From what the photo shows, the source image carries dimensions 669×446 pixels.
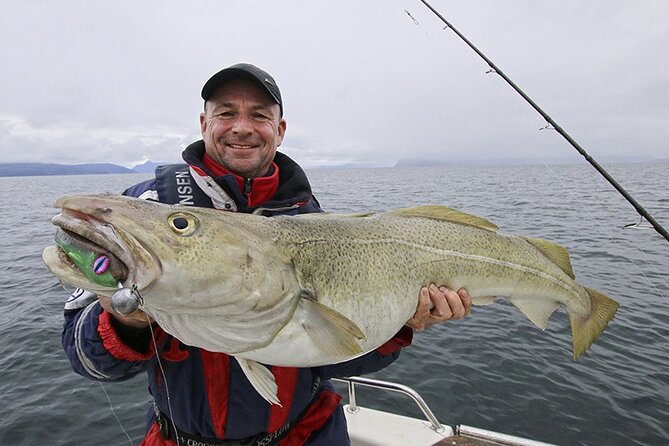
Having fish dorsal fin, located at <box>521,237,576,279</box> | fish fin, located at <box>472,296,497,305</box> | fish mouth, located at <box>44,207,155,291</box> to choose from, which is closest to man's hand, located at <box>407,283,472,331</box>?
fish fin, located at <box>472,296,497,305</box>

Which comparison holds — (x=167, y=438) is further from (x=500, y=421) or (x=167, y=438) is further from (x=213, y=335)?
(x=500, y=421)

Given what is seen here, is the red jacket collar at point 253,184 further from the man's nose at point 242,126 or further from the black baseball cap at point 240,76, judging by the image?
the black baseball cap at point 240,76

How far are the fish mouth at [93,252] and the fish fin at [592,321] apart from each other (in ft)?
11.6

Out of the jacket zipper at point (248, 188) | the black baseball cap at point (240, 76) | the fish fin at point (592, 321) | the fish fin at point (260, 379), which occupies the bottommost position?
the fish fin at point (592, 321)

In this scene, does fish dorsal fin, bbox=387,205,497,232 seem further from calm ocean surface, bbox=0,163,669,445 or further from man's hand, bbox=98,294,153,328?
calm ocean surface, bbox=0,163,669,445

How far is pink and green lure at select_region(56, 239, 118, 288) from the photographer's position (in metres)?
1.57

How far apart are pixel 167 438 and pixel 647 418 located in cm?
694

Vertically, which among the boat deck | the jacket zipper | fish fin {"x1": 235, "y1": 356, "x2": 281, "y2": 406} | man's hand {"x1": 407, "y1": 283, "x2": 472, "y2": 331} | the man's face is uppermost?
the man's face

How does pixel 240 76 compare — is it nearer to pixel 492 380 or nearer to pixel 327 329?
pixel 327 329

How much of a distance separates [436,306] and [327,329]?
98 centimetres

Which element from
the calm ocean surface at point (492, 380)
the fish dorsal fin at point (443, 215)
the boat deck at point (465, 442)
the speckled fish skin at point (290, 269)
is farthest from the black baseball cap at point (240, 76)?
the calm ocean surface at point (492, 380)

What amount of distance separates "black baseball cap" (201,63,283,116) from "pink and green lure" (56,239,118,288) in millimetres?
1850

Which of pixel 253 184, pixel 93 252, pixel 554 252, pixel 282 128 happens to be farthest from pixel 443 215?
pixel 93 252

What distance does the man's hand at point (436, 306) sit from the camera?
2.79 meters
